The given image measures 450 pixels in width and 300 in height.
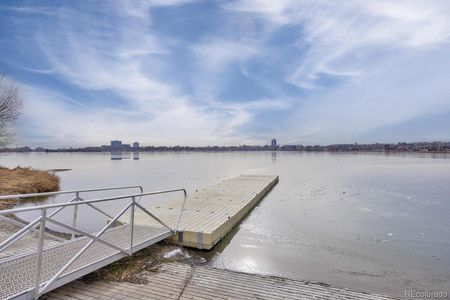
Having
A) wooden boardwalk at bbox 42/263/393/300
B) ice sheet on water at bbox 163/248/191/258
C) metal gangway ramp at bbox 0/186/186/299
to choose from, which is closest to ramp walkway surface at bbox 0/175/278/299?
metal gangway ramp at bbox 0/186/186/299

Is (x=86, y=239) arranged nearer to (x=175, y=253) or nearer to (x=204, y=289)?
(x=175, y=253)

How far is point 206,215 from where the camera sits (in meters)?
8.05

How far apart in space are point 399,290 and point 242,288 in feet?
9.21

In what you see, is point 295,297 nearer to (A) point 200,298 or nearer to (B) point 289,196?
(A) point 200,298

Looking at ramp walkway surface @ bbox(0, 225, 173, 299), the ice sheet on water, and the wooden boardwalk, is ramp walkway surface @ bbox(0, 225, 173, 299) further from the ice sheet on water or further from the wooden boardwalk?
the ice sheet on water

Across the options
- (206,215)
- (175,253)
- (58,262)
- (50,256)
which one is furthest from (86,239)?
(206,215)

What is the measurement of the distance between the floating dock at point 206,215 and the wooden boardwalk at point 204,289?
70.3 inches

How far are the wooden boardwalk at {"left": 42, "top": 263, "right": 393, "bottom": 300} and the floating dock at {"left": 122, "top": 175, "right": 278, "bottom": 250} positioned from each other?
179 centimetres

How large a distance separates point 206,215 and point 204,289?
428 centimetres

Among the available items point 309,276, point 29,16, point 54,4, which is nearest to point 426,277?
point 309,276

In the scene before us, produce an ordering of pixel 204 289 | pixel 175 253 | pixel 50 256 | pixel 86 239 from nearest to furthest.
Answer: pixel 204 289, pixel 50 256, pixel 86 239, pixel 175 253

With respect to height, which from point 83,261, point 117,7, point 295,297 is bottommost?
point 295,297

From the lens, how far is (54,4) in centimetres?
1100

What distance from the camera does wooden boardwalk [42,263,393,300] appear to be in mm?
3561
